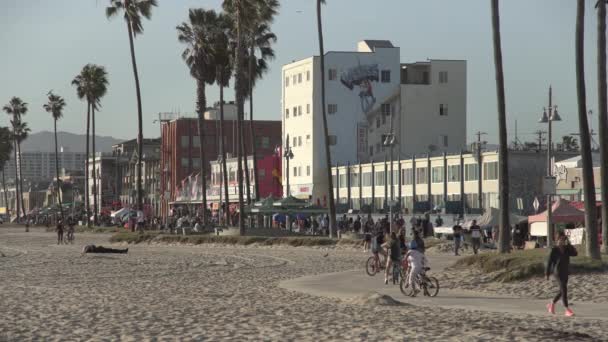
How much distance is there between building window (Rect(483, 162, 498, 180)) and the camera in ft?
250

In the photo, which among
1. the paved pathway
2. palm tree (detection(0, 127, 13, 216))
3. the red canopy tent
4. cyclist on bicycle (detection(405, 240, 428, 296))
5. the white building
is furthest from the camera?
palm tree (detection(0, 127, 13, 216))

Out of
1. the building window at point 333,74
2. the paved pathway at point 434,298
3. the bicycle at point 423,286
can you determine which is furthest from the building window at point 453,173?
the bicycle at point 423,286

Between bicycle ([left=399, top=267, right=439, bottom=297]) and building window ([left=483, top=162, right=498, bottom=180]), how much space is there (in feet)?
158

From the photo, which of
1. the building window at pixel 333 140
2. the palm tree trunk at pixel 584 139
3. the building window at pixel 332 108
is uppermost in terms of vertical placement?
the building window at pixel 332 108

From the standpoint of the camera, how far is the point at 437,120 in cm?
10312

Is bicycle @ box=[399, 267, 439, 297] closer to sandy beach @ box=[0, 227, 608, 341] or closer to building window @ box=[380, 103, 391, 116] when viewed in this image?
sandy beach @ box=[0, 227, 608, 341]

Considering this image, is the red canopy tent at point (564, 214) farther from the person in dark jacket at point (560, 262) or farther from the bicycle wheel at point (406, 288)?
the person in dark jacket at point (560, 262)

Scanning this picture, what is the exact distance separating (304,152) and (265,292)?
73524 millimetres

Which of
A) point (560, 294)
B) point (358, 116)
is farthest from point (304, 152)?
point (560, 294)

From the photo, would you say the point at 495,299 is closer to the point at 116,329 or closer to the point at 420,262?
the point at 420,262

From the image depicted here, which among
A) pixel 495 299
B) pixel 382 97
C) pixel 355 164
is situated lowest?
pixel 495 299

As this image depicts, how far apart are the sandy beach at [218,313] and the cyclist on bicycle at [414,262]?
193cm

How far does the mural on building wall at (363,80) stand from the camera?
103 meters

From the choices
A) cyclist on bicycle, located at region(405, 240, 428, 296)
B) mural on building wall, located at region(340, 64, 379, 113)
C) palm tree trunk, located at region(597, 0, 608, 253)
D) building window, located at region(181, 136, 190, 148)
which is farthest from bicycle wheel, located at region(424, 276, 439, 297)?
building window, located at region(181, 136, 190, 148)
